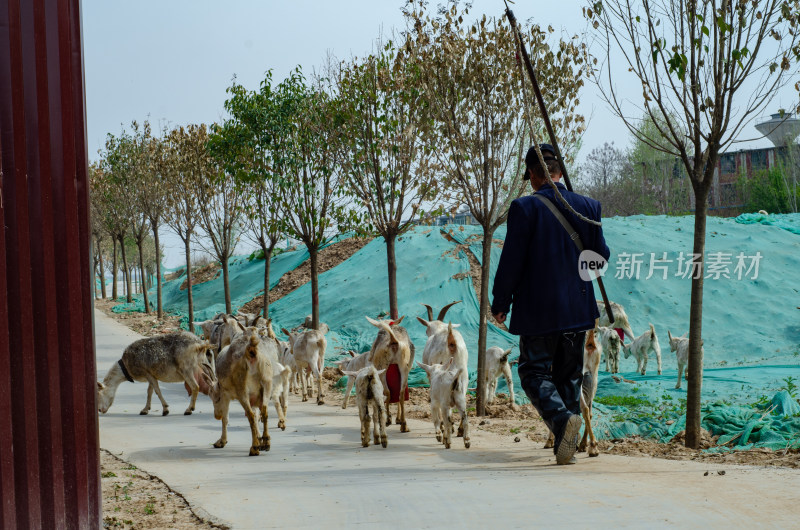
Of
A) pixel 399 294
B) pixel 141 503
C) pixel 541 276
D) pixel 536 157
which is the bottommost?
pixel 141 503

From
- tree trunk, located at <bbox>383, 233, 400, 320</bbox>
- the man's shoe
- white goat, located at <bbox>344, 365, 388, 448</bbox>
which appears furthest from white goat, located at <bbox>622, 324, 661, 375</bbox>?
the man's shoe

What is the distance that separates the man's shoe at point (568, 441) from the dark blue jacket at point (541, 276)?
27.8 inches

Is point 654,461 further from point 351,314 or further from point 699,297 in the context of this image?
point 351,314

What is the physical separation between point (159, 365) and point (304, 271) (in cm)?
1754

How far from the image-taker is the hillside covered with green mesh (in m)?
9.31

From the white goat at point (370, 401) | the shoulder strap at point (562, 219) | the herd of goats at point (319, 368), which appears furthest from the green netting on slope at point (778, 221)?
the shoulder strap at point (562, 219)

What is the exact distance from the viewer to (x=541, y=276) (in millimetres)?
6625

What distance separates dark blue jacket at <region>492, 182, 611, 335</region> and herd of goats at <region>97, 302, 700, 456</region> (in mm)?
1138

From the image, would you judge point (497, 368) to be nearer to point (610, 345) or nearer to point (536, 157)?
point (610, 345)

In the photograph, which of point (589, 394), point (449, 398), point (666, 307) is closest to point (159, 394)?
point (449, 398)

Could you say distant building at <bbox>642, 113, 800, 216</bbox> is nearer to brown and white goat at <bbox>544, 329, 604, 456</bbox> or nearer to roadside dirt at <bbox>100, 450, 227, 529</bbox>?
brown and white goat at <bbox>544, 329, 604, 456</bbox>

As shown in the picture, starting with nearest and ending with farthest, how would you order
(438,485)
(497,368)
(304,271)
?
(438,485) → (497,368) → (304,271)

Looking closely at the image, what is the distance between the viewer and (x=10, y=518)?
13.6 ft

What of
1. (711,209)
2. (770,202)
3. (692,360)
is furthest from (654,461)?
(711,209)
